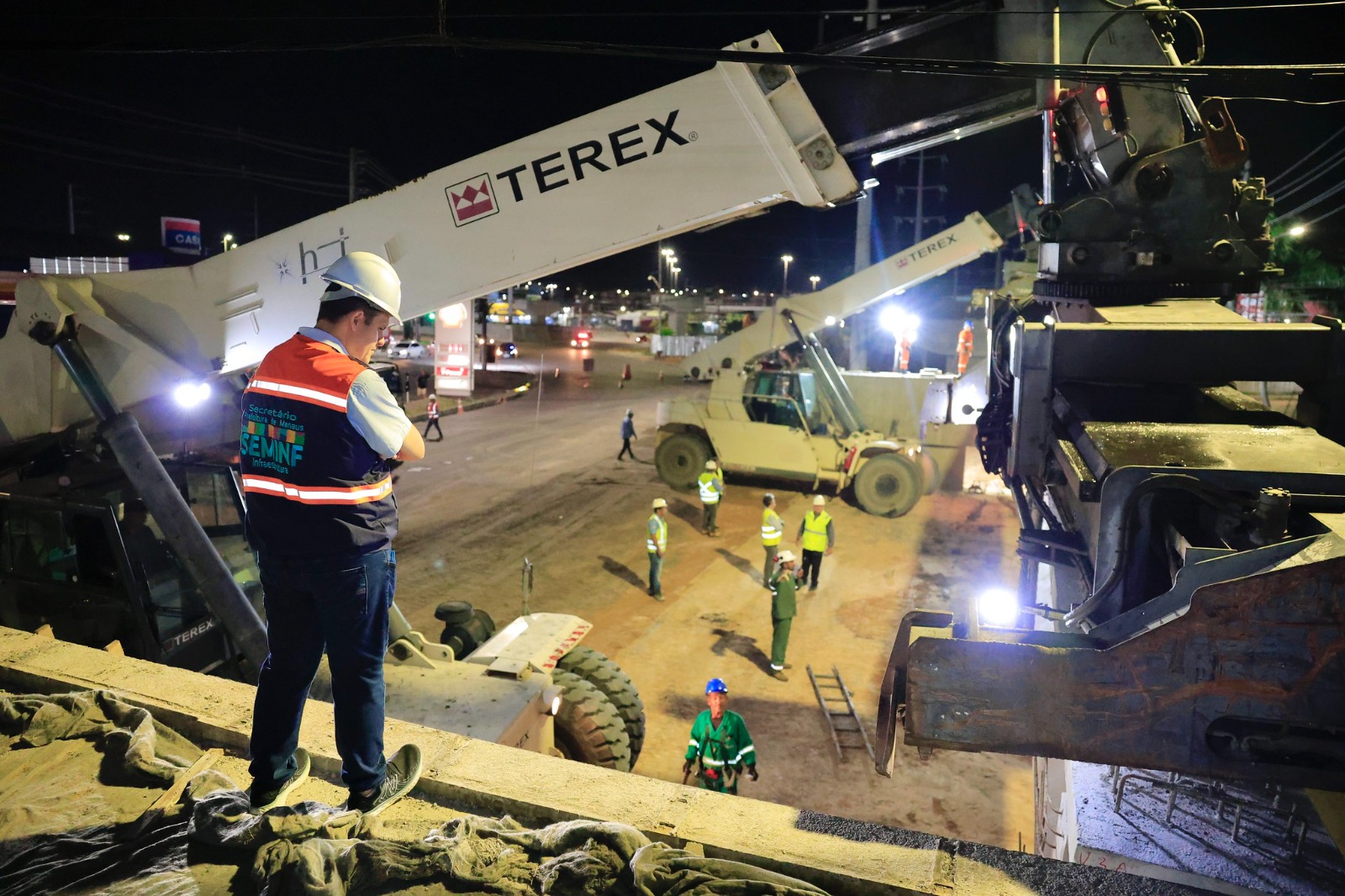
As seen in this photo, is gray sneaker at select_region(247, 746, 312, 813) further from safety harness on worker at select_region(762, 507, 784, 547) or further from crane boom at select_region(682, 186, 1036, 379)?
crane boom at select_region(682, 186, 1036, 379)

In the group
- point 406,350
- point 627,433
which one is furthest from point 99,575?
point 406,350

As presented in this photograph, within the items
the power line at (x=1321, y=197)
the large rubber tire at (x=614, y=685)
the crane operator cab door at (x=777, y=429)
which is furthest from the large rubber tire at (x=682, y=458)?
the power line at (x=1321, y=197)

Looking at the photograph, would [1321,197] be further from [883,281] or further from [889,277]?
[883,281]

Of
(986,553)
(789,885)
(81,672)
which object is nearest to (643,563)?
(986,553)

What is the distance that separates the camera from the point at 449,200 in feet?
16.3

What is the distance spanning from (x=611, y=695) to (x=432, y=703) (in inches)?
73.3

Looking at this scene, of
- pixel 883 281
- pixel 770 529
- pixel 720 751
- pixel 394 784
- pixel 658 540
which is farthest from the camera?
pixel 883 281

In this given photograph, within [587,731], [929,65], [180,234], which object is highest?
[180,234]

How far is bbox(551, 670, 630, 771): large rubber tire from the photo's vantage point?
19.1ft

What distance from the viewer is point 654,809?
2.97 meters

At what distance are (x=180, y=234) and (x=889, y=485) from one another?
→ 45256mm

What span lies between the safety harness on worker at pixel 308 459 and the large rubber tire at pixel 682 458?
15.7 meters

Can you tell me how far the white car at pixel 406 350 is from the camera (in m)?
46.4

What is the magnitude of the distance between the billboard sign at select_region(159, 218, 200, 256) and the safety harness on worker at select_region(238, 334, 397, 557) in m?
50.1
